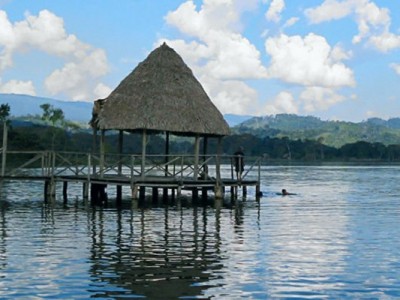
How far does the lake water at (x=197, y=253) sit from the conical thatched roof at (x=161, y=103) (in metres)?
4.91

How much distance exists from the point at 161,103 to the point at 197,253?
16855 millimetres

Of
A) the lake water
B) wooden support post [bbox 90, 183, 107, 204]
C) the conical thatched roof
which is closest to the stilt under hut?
the conical thatched roof

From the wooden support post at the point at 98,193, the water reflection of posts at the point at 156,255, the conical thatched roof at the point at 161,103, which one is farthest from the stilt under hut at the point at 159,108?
the water reflection of posts at the point at 156,255

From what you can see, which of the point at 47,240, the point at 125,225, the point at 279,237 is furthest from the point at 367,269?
the point at 125,225

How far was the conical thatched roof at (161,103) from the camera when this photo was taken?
107 ft

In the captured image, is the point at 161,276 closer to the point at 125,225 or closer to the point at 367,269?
the point at 367,269

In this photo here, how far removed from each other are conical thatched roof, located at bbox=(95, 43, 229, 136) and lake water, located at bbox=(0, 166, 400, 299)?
4.91m

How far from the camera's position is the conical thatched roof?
32500mm

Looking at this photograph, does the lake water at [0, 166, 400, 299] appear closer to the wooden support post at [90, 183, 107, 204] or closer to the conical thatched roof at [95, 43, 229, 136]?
the wooden support post at [90, 183, 107, 204]

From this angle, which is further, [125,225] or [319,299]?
[125,225]

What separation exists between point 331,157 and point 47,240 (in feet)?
515

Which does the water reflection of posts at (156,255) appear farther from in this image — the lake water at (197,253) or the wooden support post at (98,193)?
the wooden support post at (98,193)

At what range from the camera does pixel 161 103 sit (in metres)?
33.1

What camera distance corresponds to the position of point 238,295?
12.5m
